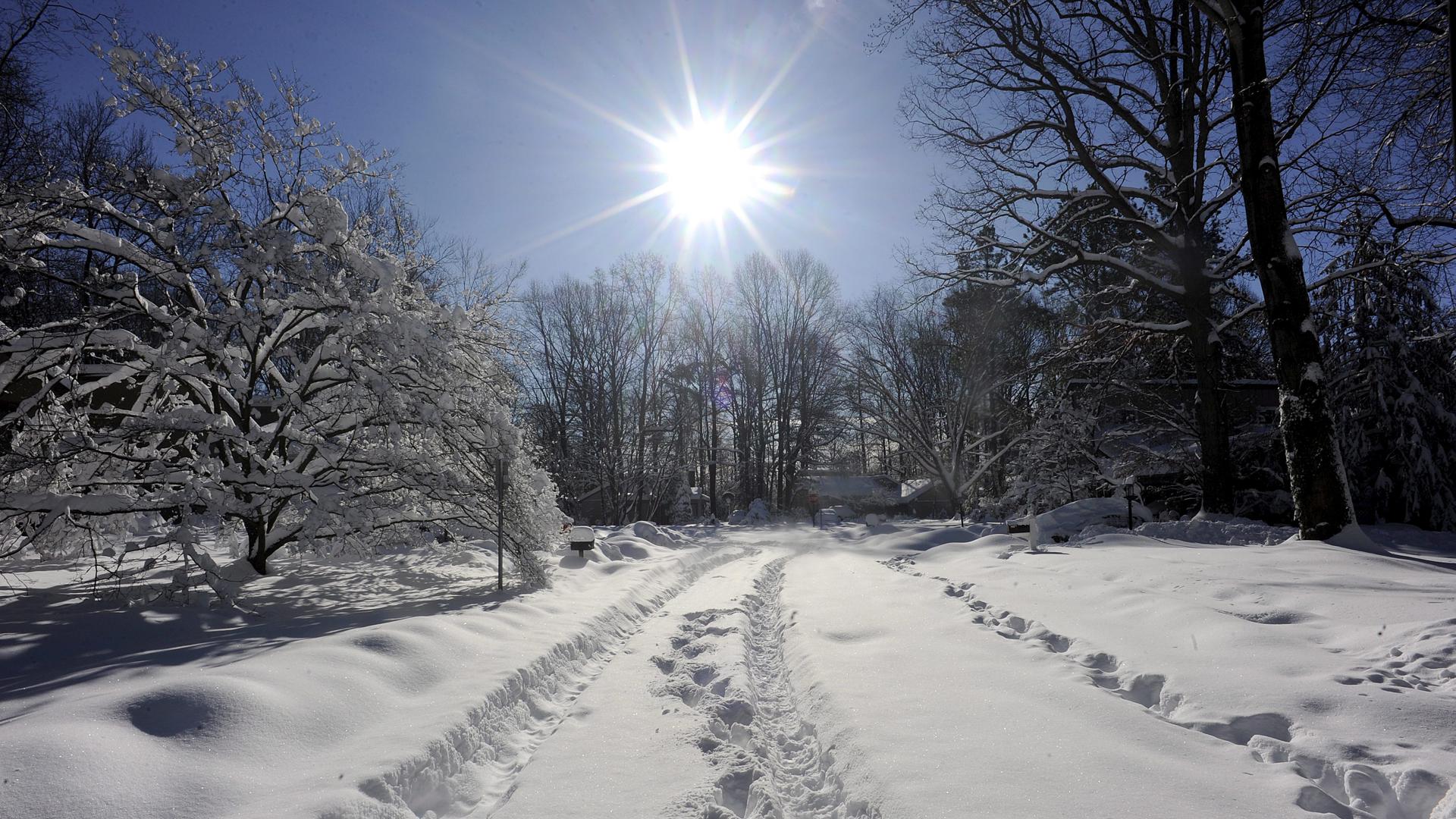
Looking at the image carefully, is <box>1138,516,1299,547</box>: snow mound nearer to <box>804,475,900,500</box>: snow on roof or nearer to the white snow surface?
the white snow surface

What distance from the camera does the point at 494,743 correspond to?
154 inches

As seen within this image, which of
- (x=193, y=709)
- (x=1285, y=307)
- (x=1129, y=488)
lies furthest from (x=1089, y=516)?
(x=193, y=709)

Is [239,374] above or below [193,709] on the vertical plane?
above

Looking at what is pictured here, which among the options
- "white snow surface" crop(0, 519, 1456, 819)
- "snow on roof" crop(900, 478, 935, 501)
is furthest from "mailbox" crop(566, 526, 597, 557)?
"snow on roof" crop(900, 478, 935, 501)

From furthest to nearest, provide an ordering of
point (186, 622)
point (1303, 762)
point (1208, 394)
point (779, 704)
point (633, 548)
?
point (633, 548) < point (1208, 394) < point (186, 622) < point (779, 704) < point (1303, 762)

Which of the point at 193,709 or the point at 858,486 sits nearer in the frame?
the point at 193,709

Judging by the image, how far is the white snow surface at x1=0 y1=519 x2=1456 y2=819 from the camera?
2.88 m

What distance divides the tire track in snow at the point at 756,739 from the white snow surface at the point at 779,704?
2cm

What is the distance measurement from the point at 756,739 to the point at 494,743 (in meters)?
1.58

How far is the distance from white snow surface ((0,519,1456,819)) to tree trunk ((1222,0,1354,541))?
2.87 ft

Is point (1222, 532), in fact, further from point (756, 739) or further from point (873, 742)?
point (756, 739)

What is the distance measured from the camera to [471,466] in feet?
28.8

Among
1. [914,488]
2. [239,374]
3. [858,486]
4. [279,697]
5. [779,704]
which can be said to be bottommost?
[779,704]

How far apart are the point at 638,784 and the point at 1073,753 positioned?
219cm
